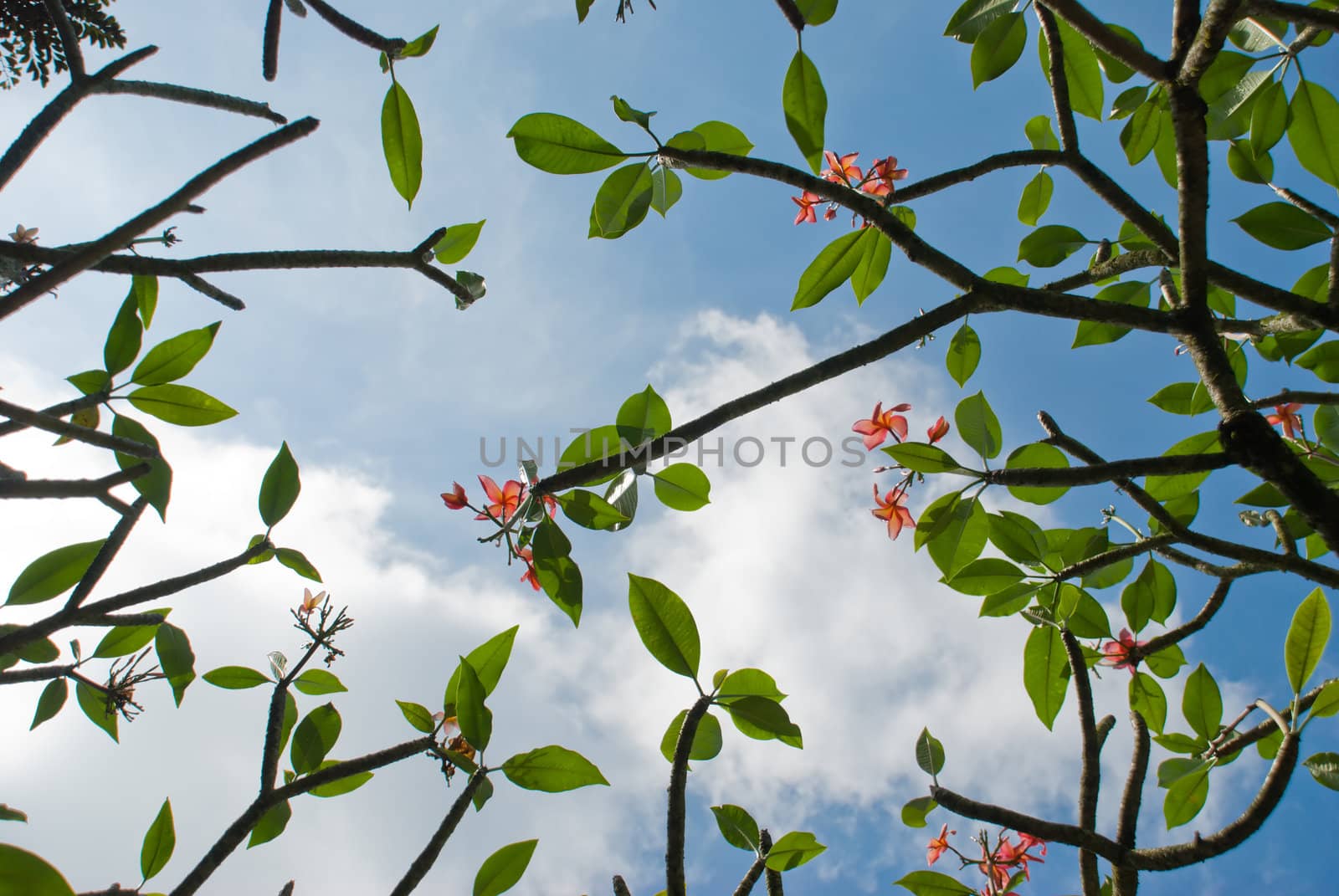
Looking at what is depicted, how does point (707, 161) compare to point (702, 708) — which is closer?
point (702, 708)

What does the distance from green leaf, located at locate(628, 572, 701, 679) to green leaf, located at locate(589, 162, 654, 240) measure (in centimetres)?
62

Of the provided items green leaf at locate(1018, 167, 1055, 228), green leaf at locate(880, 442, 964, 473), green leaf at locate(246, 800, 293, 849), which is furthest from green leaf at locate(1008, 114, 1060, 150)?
green leaf at locate(246, 800, 293, 849)

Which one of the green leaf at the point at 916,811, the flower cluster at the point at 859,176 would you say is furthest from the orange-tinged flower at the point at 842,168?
the green leaf at the point at 916,811

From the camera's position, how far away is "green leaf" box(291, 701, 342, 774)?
1.31 m

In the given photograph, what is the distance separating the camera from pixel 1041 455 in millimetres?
1377

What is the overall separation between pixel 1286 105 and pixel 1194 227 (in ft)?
2.65

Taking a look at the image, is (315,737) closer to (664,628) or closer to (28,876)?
(664,628)

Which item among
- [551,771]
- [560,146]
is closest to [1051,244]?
[560,146]

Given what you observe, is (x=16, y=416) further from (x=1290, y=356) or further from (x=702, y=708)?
(x=1290, y=356)

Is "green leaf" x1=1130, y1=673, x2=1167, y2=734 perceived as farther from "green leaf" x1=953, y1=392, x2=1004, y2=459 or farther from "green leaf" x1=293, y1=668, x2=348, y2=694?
"green leaf" x1=293, y1=668, x2=348, y2=694

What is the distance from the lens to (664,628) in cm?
108

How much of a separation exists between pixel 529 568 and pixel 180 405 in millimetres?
657

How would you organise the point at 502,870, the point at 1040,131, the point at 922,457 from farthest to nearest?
the point at 1040,131 < the point at 922,457 < the point at 502,870

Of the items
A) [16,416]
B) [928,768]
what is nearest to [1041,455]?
[928,768]
